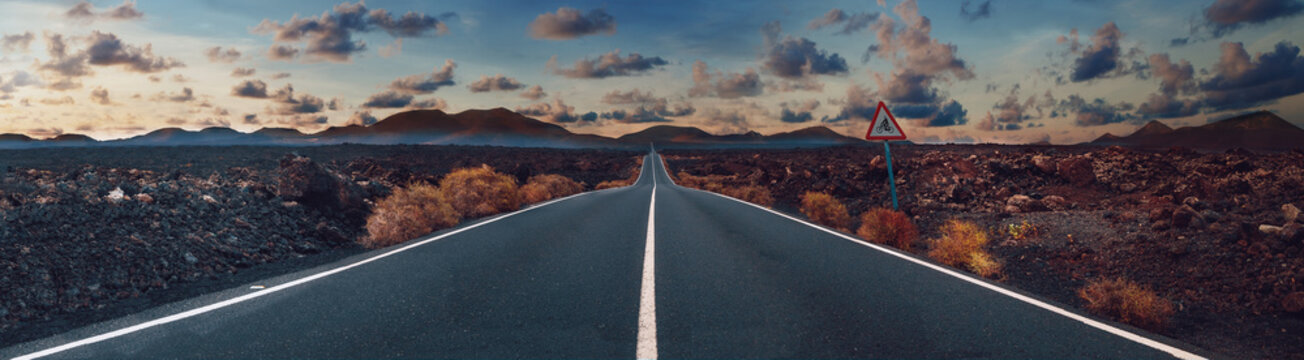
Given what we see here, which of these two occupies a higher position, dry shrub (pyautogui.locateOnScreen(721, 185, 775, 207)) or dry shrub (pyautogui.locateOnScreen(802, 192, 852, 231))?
dry shrub (pyautogui.locateOnScreen(802, 192, 852, 231))

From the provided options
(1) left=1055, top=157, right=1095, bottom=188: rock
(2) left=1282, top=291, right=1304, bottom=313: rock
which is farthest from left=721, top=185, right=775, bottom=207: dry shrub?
(2) left=1282, top=291, right=1304, bottom=313: rock

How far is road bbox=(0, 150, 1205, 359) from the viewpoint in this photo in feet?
14.0

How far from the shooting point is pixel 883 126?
12.7 metres

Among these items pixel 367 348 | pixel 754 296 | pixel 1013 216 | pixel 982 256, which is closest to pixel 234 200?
pixel 367 348

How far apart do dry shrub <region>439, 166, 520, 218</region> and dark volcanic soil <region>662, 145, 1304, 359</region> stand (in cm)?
1021

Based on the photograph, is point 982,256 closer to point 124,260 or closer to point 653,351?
point 653,351

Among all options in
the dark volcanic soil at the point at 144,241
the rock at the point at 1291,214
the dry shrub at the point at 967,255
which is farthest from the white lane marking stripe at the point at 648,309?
the rock at the point at 1291,214

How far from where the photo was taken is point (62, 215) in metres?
7.55

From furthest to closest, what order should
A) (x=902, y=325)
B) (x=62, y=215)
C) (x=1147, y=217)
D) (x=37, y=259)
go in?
(x=1147, y=217) < (x=62, y=215) < (x=37, y=259) < (x=902, y=325)

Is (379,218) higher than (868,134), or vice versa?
(868,134)

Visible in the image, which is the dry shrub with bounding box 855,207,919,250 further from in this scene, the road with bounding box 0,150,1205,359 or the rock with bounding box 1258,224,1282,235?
the rock with bounding box 1258,224,1282,235

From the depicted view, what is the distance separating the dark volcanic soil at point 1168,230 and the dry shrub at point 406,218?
8969 millimetres

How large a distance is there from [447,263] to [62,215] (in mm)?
4991

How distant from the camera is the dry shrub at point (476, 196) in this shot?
1466cm
